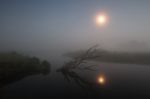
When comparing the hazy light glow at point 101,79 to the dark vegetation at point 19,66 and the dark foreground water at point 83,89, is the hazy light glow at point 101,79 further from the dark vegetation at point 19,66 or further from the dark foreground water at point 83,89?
the dark vegetation at point 19,66

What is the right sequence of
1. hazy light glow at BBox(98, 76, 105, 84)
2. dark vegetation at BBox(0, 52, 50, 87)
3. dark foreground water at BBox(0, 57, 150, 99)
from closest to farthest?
dark foreground water at BBox(0, 57, 150, 99), dark vegetation at BBox(0, 52, 50, 87), hazy light glow at BBox(98, 76, 105, 84)

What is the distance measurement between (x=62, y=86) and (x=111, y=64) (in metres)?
3.59

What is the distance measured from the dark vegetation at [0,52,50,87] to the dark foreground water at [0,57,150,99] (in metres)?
0.28

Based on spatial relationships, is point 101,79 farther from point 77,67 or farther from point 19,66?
point 19,66

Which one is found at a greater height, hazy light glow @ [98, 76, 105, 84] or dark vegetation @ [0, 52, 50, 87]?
dark vegetation @ [0, 52, 50, 87]

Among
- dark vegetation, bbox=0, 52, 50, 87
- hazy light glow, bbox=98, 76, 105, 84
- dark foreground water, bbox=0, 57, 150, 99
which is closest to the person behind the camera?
dark foreground water, bbox=0, 57, 150, 99

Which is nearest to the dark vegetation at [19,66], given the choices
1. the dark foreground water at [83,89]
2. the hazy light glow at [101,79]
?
the dark foreground water at [83,89]

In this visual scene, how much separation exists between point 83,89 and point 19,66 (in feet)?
8.96

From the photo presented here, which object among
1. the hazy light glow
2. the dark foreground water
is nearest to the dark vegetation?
the dark foreground water

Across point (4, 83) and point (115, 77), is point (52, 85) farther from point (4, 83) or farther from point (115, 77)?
point (115, 77)

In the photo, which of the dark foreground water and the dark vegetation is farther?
the dark vegetation

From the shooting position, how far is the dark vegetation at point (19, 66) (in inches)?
208

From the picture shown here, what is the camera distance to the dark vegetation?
5.28 metres

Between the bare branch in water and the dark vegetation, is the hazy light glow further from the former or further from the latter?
the dark vegetation
